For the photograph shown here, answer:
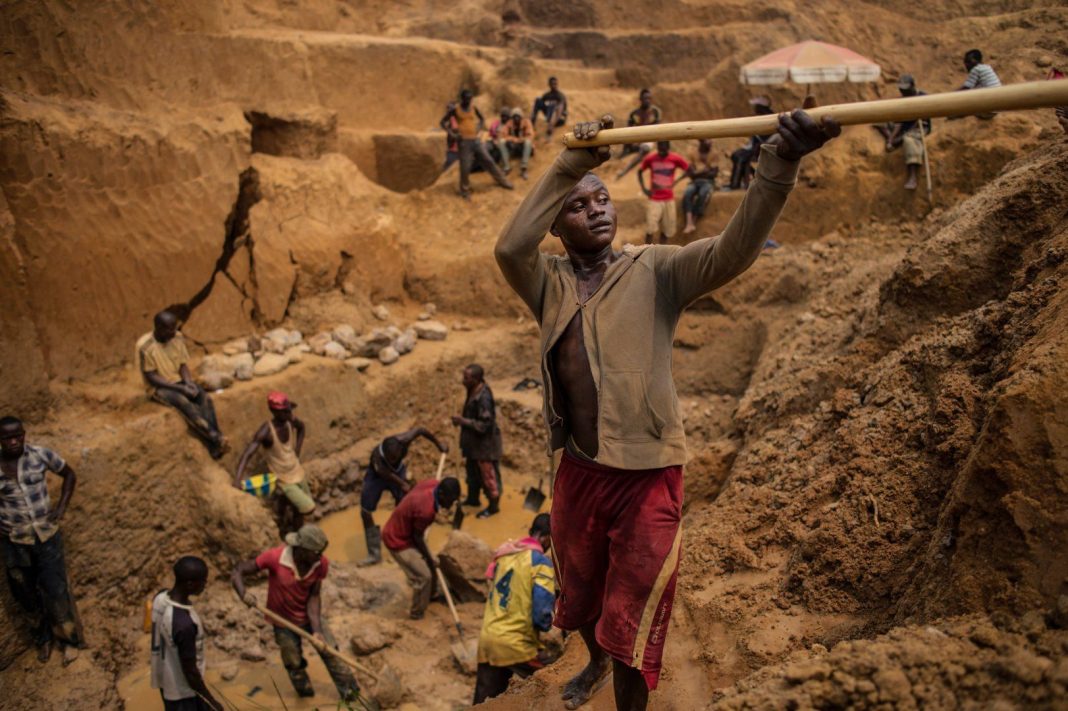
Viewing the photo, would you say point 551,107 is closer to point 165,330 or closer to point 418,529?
point 165,330

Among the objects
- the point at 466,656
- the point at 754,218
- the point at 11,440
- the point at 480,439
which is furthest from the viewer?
the point at 480,439

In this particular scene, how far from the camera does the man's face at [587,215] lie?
10.5 feet

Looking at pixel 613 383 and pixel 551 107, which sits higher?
pixel 551 107

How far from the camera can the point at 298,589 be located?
5832mm

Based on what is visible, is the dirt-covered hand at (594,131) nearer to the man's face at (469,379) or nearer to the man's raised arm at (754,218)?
the man's raised arm at (754,218)

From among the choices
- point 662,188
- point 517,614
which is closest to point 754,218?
point 517,614

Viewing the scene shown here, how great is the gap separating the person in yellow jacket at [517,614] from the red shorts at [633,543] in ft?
4.67

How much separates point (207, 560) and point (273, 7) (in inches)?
469

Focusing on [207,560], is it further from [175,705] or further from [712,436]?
[712,436]

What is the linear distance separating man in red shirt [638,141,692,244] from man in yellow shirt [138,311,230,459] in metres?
5.58

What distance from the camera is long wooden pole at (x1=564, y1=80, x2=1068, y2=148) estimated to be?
7.58 feet

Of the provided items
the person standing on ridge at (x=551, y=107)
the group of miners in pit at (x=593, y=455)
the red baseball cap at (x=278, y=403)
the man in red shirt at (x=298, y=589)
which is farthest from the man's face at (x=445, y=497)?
the person standing on ridge at (x=551, y=107)

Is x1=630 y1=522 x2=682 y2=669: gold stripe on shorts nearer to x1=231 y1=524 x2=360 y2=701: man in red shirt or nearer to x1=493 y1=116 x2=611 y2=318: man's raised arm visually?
x1=493 y1=116 x2=611 y2=318: man's raised arm

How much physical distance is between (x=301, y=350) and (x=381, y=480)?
2.37m
